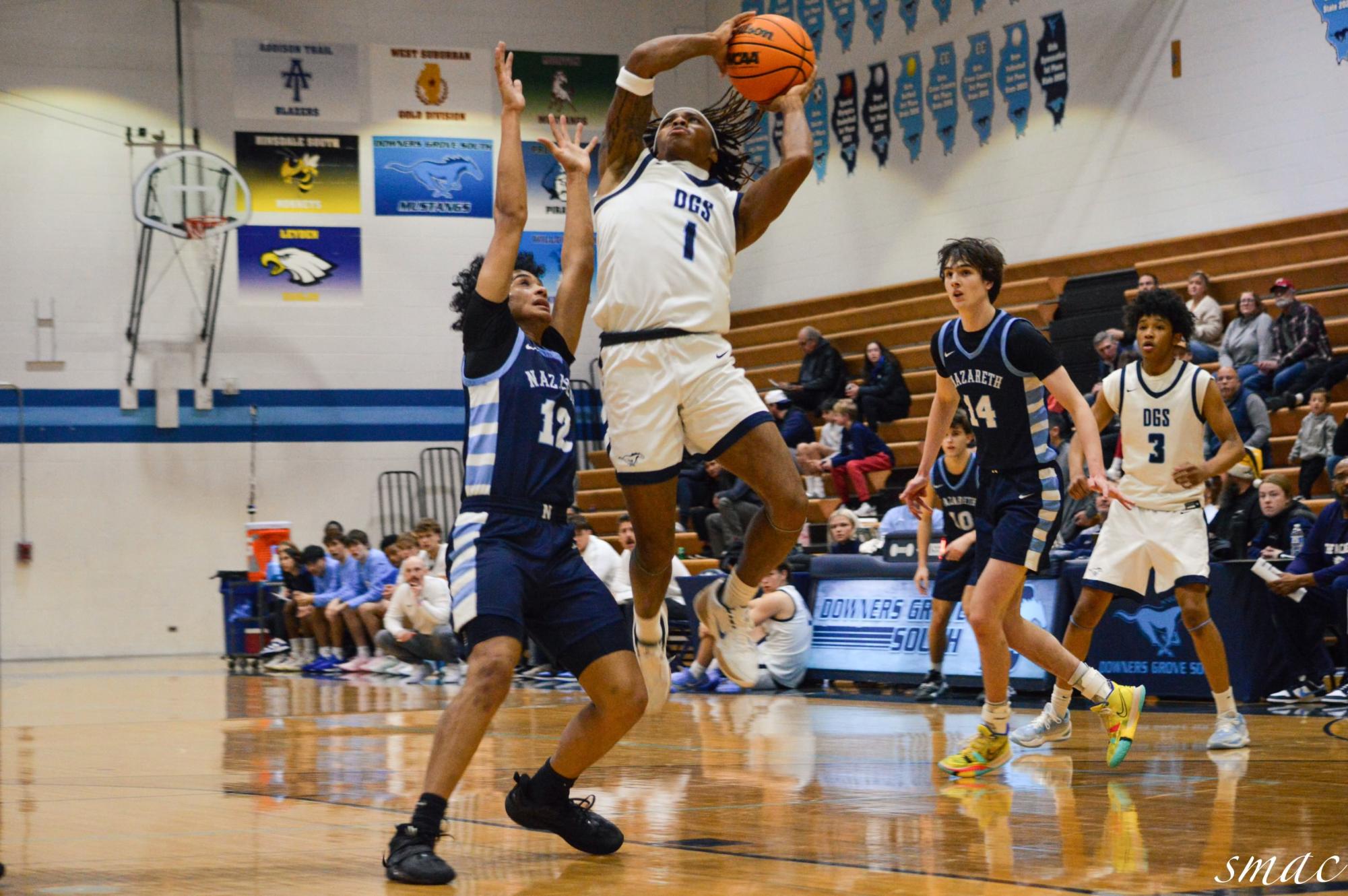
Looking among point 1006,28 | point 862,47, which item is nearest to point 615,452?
point 1006,28

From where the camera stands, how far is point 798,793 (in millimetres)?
5402

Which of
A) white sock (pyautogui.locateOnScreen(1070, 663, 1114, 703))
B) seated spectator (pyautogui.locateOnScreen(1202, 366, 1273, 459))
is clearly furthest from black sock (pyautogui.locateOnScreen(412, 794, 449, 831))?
seated spectator (pyautogui.locateOnScreen(1202, 366, 1273, 459))

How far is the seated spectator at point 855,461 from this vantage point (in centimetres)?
1435

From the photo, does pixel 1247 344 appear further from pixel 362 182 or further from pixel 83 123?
pixel 83 123

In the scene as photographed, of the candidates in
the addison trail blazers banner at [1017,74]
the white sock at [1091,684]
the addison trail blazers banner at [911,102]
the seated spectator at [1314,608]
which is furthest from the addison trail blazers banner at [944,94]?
the white sock at [1091,684]

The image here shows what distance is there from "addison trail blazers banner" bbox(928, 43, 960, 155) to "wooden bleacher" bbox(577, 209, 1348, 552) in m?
1.77

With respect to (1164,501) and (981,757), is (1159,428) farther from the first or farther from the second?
(981,757)

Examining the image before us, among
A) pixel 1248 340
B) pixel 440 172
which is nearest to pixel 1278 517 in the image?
pixel 1248 340

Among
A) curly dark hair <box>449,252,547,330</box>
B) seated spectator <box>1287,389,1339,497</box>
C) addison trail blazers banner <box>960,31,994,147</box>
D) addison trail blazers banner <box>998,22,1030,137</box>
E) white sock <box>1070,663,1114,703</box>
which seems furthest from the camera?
addison trail blazers banner <box>960,31,994,147</box>

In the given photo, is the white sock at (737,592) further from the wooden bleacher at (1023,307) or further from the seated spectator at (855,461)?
the seated spectator at (855,461)

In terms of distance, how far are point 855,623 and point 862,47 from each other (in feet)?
33.5

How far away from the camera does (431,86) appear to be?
20547 millimetres

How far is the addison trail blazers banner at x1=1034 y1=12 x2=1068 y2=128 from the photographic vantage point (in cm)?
1686

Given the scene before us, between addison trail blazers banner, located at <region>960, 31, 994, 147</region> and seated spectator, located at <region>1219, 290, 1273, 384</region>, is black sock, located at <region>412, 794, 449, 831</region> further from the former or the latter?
addison trail blazers banner, located at <region>960, 31, 994, 147</region>
